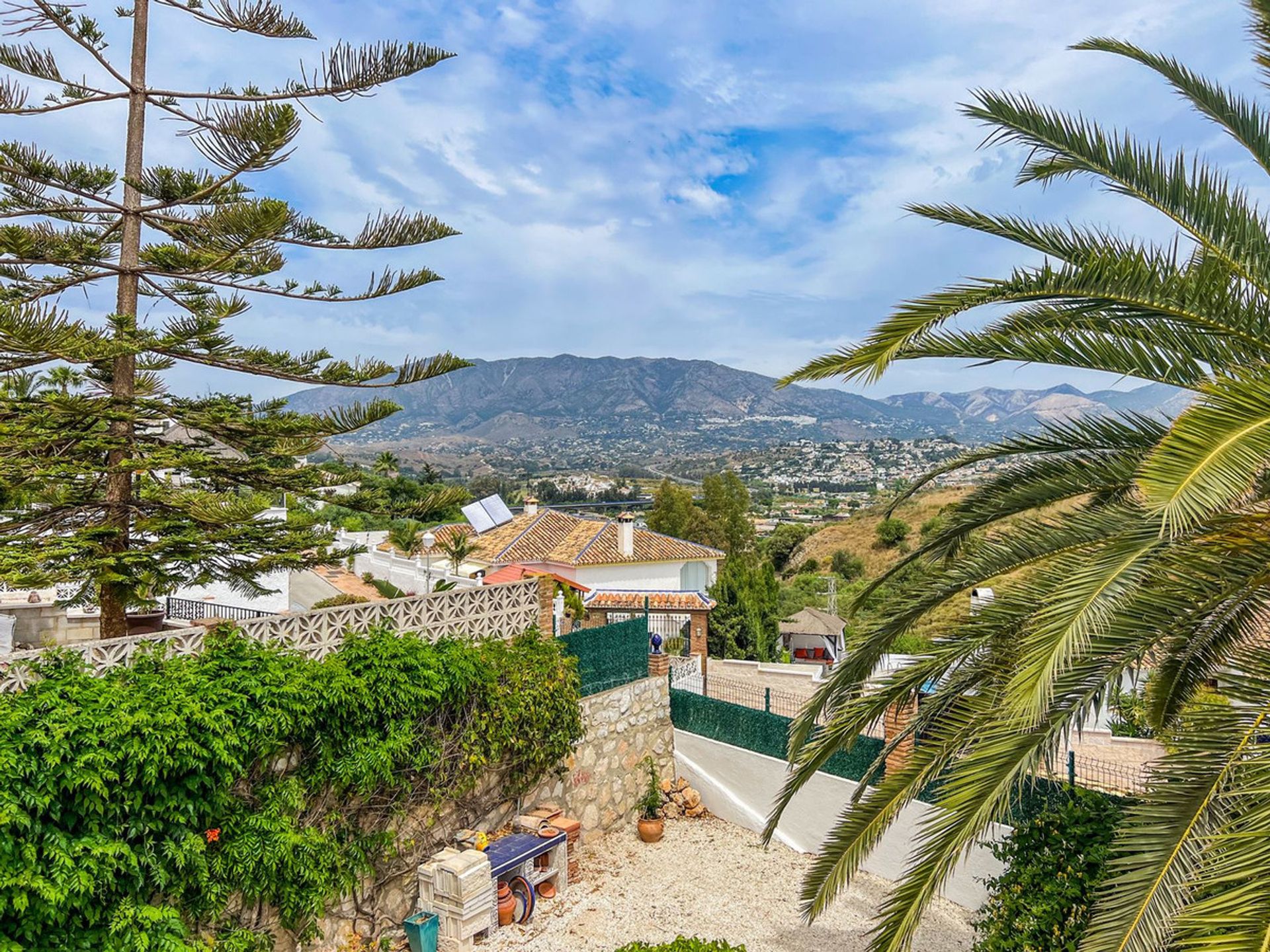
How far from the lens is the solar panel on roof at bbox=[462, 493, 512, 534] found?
17.8m

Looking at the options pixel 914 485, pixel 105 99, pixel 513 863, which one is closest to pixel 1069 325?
pixel 914 485

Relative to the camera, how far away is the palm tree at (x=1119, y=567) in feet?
9.26

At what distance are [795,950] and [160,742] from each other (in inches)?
237

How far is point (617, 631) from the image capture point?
34.7 ft

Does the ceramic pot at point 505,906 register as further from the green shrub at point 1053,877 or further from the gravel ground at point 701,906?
the green shrub at point 1053,877

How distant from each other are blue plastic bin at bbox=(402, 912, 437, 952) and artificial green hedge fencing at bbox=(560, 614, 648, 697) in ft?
10.4

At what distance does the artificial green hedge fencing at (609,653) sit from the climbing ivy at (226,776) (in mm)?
1494

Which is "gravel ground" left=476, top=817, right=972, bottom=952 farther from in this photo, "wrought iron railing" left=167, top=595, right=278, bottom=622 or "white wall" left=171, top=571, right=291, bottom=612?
"white wall" left=171, top=571, right=291, bottom=612

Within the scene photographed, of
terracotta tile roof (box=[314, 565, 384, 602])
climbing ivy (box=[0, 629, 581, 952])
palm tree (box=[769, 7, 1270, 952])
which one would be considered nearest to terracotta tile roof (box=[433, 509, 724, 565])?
terracotta tile roof (box=[314, 565, 384, 602])

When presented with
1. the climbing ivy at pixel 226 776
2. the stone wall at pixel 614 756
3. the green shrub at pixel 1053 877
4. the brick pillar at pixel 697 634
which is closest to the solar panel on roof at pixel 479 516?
the brick pillar at pixel 697 634

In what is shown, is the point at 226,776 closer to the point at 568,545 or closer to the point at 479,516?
the point at 479,516

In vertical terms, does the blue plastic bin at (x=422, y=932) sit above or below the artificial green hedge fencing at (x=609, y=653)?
below

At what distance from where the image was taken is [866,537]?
160ft

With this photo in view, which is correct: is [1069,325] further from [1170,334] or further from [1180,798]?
[1180,798]
